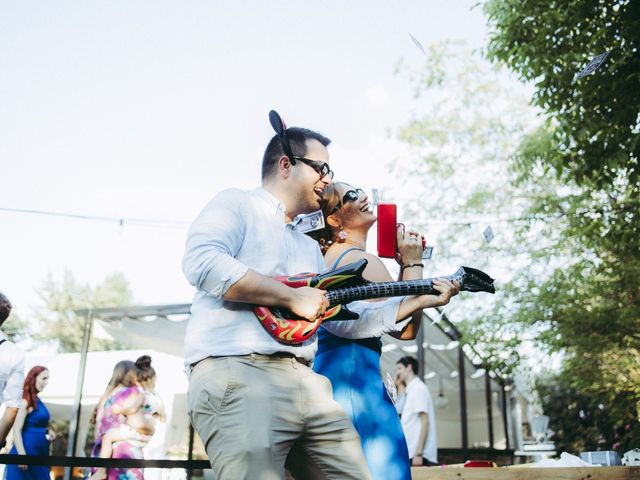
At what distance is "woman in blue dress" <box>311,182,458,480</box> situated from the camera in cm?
214

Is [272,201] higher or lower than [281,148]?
lower

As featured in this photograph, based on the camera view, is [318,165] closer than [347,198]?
Yes

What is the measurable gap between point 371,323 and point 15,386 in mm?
3667

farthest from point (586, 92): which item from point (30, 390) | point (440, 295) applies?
point (30, 390)

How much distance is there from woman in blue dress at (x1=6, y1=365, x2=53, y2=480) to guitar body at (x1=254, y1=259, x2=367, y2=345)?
4.54 metres

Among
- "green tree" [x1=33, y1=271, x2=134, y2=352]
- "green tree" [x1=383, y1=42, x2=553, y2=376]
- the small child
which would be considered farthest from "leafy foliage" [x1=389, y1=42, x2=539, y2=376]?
"green tree" [x1=33, y1=271, x2=134, y2=352]

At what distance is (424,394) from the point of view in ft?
21.1

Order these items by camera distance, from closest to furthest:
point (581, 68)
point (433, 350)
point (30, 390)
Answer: point (30, 390)
point (581, 68)
point (433, 350)

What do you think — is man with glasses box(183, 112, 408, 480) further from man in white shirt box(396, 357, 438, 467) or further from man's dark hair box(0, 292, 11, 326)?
man in white shirt box(396, 357, 438, 467)

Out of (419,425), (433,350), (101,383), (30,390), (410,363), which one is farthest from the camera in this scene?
(433,350)

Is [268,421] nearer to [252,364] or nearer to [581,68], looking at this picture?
[252,364]

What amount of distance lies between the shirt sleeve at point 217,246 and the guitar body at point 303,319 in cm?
14

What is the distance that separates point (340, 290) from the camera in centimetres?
202

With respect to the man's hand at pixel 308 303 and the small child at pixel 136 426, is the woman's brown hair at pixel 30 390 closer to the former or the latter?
the small child at pixel 136 426
